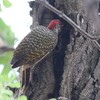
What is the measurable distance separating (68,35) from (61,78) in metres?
0.21

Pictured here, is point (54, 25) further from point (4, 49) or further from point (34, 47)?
point (4, 49)

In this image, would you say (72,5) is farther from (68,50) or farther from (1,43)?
(1,43)

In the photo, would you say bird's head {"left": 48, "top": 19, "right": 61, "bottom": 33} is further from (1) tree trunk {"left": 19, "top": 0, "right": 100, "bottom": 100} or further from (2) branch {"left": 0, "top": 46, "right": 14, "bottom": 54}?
(2) branch {"left": 0, "top": 46, "right": 14, "bottom": 54}

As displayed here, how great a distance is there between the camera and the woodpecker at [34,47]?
1.16m

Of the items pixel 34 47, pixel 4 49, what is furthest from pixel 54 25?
pixel 4 49

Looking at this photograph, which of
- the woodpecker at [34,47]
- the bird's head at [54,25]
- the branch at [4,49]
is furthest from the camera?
the bird's head at [54,25]

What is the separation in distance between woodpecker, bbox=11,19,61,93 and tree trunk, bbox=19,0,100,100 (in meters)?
0.09

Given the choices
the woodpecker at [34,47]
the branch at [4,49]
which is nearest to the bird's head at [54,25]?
the woodpecker at [34,47]

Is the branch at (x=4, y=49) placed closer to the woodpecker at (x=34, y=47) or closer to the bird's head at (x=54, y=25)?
the woodpecker at (x=34, y=47)

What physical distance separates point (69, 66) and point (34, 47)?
0.66 feet

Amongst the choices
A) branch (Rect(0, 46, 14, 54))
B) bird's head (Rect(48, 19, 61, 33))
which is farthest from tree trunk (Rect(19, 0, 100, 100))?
branch (Rect(0, 46, 14, 54))

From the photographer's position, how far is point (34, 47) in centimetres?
119

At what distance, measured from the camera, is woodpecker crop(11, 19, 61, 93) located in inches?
45.5

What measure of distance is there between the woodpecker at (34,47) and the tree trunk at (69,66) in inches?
3.6
